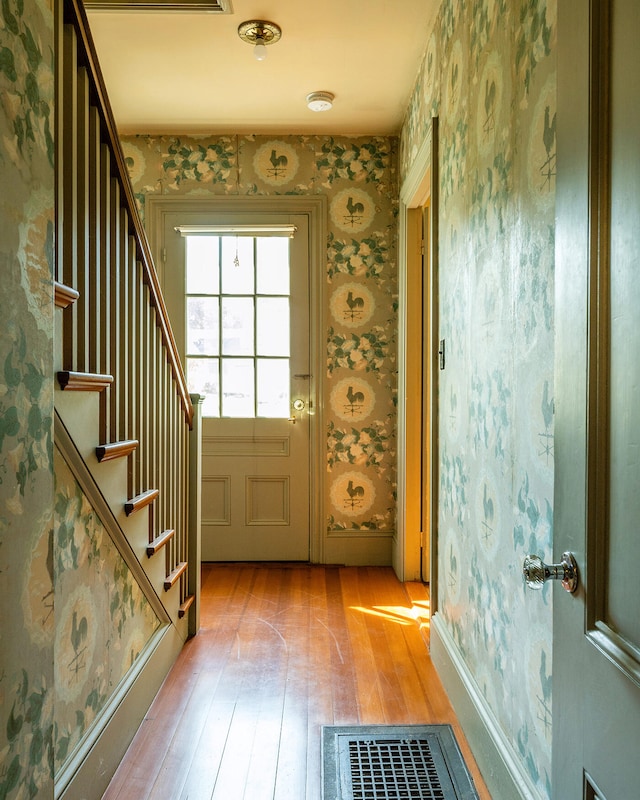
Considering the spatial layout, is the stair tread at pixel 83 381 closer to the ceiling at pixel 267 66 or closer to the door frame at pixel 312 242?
the ceiling at pixel 267 66

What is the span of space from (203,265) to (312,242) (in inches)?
28.1

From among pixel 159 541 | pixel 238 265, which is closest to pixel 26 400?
pixel 159 541

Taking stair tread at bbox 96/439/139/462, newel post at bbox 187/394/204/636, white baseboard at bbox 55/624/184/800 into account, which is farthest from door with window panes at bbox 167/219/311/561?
stair tread at bbox 96/439/139/462

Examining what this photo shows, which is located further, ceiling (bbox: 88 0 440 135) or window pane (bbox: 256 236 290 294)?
window pane (bbox: 256 236 290 294)

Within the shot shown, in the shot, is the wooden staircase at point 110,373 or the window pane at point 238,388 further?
the window pane at point 238,388

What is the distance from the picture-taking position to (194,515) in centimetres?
284

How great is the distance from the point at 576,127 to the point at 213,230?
3.39 metres

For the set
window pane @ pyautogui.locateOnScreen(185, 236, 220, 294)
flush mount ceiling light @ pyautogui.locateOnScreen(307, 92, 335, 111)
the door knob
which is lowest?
the door knob

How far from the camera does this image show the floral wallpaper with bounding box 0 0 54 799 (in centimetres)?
97

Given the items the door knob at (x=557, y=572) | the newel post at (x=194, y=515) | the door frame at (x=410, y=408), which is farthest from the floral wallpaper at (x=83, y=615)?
the door frame at (x=410, y=408)

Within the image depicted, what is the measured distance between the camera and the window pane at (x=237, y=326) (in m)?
3.98

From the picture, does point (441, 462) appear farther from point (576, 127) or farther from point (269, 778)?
point (576, 127)

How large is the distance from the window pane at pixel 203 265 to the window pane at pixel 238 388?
1.61 feet

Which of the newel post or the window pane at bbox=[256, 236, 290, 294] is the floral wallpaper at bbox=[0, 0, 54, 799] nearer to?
the newel post
